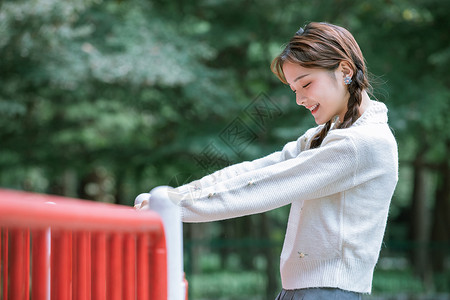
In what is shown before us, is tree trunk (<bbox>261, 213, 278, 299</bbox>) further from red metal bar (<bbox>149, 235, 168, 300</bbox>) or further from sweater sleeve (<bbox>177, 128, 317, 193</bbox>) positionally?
red metal bar (<bbox>149, 235, 168, 300</bbox>)

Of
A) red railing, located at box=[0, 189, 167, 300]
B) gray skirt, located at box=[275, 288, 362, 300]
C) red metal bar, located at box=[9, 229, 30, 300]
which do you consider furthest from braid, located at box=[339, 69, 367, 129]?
red metal bar, located at box=[9, 229, 30, 300]

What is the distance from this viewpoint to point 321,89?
1.78 metres

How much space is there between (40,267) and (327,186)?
0.81 m

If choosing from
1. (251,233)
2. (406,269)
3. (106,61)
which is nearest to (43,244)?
(106,61)

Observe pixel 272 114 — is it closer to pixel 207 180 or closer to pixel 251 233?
pixel 207 180

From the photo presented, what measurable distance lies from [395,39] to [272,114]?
210 cm

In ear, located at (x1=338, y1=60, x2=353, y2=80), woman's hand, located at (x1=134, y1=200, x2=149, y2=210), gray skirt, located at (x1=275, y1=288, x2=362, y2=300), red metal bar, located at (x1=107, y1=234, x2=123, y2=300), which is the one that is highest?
ear, located at (x1=338, y1=60, x2=353, y2=80)

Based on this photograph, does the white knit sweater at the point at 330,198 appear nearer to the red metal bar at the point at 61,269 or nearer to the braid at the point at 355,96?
the braid at the point at 355,96

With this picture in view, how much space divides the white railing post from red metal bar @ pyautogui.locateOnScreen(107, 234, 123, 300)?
0.11 meters

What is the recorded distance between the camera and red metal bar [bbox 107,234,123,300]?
1324 millimetres

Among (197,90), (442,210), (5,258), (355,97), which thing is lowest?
(5,258)

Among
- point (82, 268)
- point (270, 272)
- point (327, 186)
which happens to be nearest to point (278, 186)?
point (327, 186)

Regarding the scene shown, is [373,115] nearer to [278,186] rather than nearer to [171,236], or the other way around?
[278,186]

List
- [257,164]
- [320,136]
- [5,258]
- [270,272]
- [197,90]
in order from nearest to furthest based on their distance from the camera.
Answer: [5,258] → [320,136] → [257,164] → [197,90] → [270,272]
